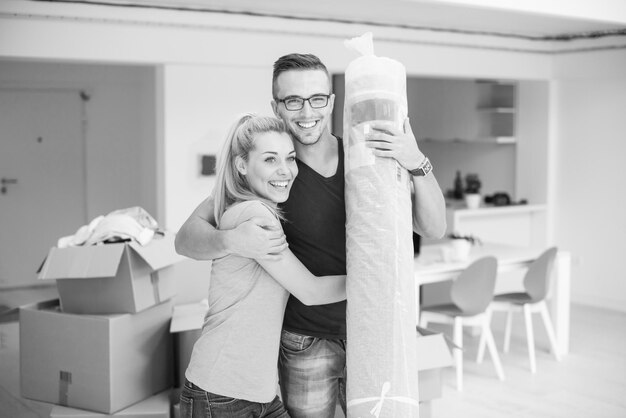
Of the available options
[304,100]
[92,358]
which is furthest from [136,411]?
[304,100]

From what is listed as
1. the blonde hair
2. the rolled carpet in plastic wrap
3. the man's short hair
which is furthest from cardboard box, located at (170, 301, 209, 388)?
the man's short hair

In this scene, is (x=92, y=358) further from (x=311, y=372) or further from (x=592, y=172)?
(x=592, y=172)

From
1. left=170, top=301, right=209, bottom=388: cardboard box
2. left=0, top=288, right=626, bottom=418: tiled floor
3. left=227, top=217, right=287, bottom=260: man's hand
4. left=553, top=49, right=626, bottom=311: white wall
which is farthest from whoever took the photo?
left=553, top=49, right=626, bottom=311: white wall

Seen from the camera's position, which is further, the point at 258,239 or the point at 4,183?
the point at 4,183

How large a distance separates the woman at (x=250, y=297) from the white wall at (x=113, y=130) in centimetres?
618

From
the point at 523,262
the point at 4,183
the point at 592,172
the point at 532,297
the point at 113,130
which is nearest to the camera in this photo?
the point at 532,297

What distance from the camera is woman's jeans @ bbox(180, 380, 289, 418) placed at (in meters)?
1.93

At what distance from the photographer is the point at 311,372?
2.05 m

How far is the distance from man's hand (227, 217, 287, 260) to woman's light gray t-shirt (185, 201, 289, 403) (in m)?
0.03

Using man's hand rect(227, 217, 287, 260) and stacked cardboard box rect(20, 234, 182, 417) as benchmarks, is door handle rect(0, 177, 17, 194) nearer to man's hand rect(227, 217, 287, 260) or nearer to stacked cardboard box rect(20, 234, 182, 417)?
stacked cardboard box rect(20, 234, 182, 417)

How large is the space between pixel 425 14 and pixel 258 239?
13.5 feet

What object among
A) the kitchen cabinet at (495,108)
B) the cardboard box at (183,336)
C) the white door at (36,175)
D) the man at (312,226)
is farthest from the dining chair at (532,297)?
the white door at (36,175)

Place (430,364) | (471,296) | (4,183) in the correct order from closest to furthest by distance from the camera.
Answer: (430,364), (471,296), (4,183)

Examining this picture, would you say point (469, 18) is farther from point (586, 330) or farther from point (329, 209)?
point (329, 209)
